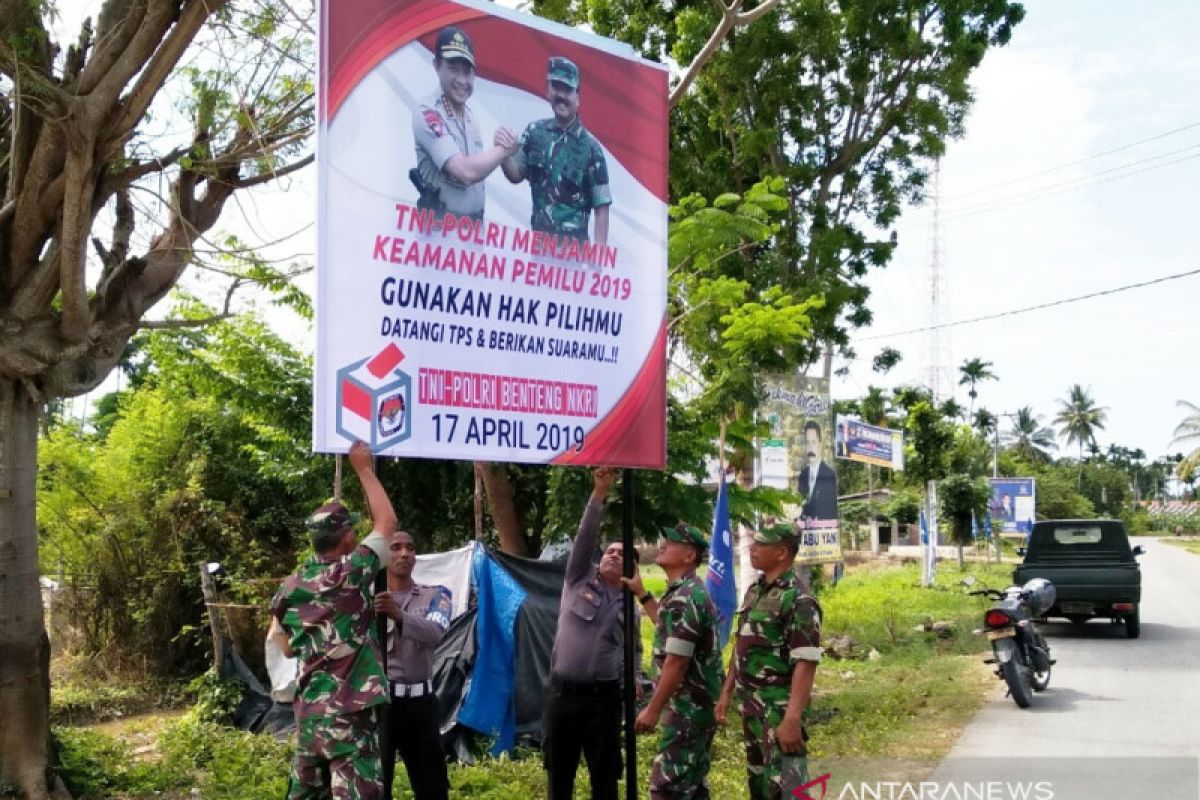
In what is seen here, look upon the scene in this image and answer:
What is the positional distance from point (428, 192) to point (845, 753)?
5766mm

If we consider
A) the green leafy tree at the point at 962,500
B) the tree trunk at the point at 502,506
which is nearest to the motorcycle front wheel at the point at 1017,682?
the tree trunk at the point at 502,506

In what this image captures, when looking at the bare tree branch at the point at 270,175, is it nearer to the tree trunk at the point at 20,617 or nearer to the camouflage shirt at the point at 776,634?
the tree trunk at the point at 20,617

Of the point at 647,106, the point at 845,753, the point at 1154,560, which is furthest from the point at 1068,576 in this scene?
the point at 1154,560

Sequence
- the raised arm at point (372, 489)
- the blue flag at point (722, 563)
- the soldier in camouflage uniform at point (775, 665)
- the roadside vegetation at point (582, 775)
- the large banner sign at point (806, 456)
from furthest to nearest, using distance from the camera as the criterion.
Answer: the large banner sign at point (806, 456) → the blue flag at point (722, 563) → the roadside vegetation at point (582, 775) → the soldier in camouflage uniform at point (775, 665) → the raised arm at point (372, 489)

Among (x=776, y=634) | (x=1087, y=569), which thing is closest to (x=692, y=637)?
(x=776, y=634)

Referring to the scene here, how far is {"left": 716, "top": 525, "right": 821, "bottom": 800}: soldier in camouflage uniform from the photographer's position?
4.66m

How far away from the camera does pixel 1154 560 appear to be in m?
40.8

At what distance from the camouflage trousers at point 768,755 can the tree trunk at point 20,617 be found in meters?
4.26

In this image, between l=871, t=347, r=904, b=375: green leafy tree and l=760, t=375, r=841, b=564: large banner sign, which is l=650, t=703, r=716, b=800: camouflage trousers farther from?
l=871, t=347, r=904, b=375: green leafy tree

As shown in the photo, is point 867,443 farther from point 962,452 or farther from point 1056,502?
point 1056,502

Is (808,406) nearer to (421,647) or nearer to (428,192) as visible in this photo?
(421,647)

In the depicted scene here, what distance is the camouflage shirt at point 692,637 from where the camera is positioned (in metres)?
4.91

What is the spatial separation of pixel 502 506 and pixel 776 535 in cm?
538

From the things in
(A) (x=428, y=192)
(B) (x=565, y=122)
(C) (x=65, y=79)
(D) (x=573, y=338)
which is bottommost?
(D) (x=573, y=338)
